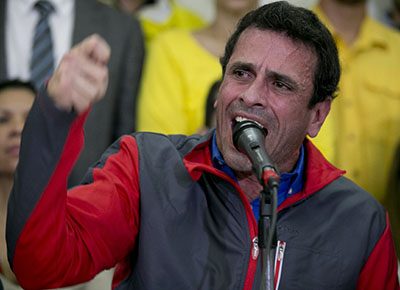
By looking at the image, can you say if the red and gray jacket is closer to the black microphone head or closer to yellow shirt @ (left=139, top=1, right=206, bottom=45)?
the black microphone head

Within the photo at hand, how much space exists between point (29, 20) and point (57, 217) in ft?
7.15

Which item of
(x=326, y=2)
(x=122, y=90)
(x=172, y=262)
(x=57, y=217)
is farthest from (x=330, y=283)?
(x=326, y=2)

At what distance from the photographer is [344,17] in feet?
14.5

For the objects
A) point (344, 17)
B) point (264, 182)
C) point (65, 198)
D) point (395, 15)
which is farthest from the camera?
point (395, 15)

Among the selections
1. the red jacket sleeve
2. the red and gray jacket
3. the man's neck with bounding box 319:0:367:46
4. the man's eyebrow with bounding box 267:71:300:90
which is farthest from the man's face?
the man's neck with bounding box 319:0:367:46

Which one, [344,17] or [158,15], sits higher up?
[344,17]

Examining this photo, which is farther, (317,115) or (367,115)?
(367,115)

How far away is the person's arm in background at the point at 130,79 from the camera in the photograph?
4145 millimetres

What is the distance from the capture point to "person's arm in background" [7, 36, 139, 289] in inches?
79.3

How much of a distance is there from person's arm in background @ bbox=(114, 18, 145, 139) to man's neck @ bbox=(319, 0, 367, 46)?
33.6 inches

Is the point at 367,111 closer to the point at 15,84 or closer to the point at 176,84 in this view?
the point at 176,84

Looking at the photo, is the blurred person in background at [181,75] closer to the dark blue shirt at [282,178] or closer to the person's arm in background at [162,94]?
the person's arm in background at [162,94]

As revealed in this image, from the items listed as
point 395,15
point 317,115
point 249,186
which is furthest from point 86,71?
point 395,15

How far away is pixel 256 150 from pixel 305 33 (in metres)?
0.63
